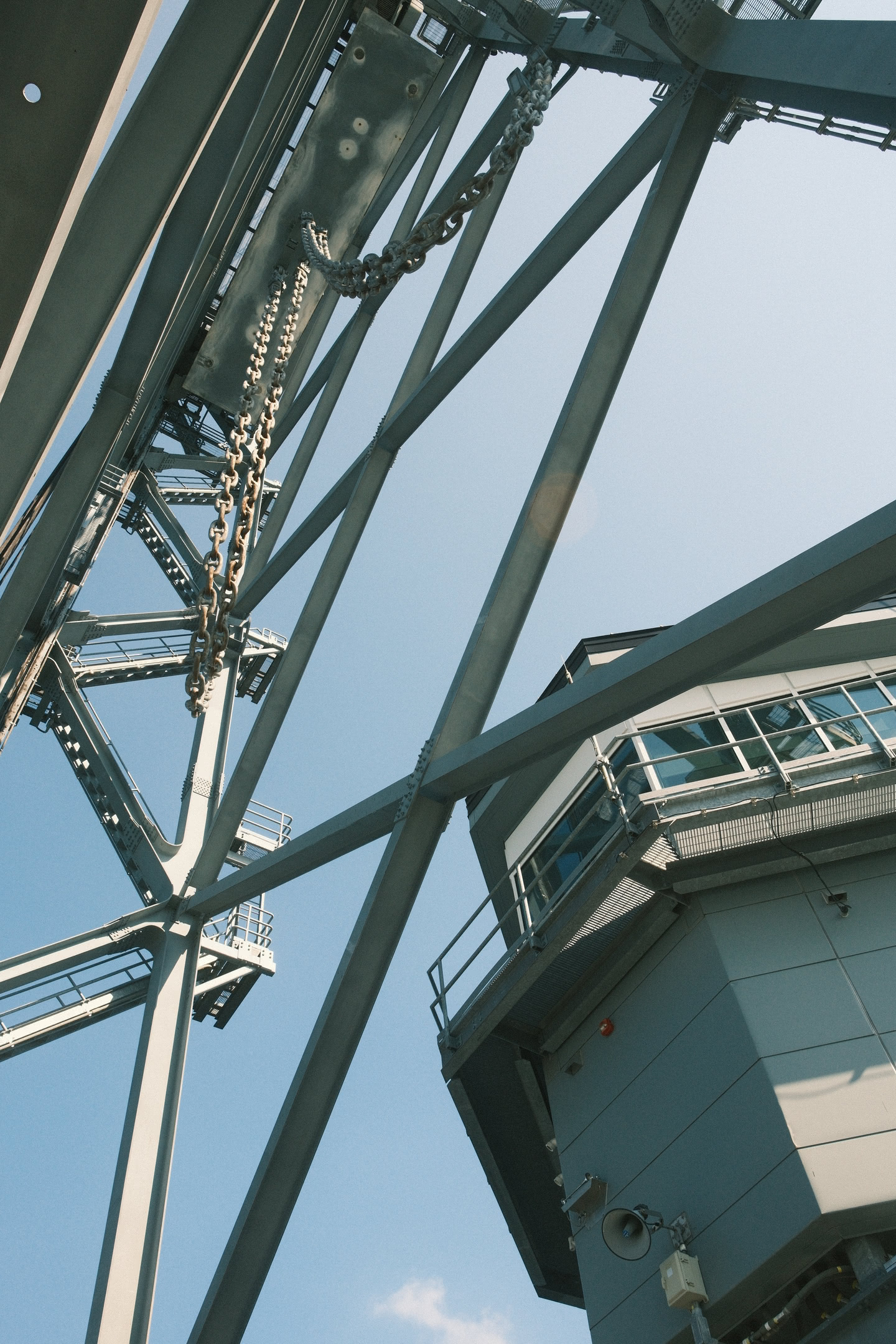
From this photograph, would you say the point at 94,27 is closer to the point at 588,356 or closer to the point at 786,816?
the point at 588,356

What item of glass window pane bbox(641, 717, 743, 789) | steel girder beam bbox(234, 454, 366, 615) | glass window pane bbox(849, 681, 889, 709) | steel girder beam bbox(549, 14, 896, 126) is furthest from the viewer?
glass window pane bbox(849, 681, 889, 709)

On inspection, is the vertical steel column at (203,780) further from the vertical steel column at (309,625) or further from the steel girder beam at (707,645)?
the steel girder beam at (707,645)

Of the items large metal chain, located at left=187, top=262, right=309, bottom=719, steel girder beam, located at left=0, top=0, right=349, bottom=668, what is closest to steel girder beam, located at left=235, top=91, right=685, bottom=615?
large metal chain, located at left=187, top=262, right=309, bottom=719

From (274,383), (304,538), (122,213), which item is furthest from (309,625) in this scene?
(122,213)

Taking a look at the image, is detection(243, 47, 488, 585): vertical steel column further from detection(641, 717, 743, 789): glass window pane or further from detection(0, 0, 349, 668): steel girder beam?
detection(641, 717, 743, 789): glass window pane

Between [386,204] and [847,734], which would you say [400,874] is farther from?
[386,204]

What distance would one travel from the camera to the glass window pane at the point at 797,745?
11570mm

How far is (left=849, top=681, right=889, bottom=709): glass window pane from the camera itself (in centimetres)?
1242

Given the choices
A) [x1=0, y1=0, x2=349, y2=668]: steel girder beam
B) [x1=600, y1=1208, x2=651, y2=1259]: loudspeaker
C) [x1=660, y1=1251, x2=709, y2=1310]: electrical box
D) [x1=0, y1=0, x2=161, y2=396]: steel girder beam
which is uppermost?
[x1=0, y1=0, x2=349, y2=668]: steel girder beam

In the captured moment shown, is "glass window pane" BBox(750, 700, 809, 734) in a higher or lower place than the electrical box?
higher

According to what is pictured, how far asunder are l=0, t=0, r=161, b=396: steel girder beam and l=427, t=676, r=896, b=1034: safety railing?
9050 mm

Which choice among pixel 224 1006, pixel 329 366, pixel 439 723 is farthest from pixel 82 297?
pixel 224 1006

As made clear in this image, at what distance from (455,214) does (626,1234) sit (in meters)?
8.85

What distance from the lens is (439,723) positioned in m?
6.68
